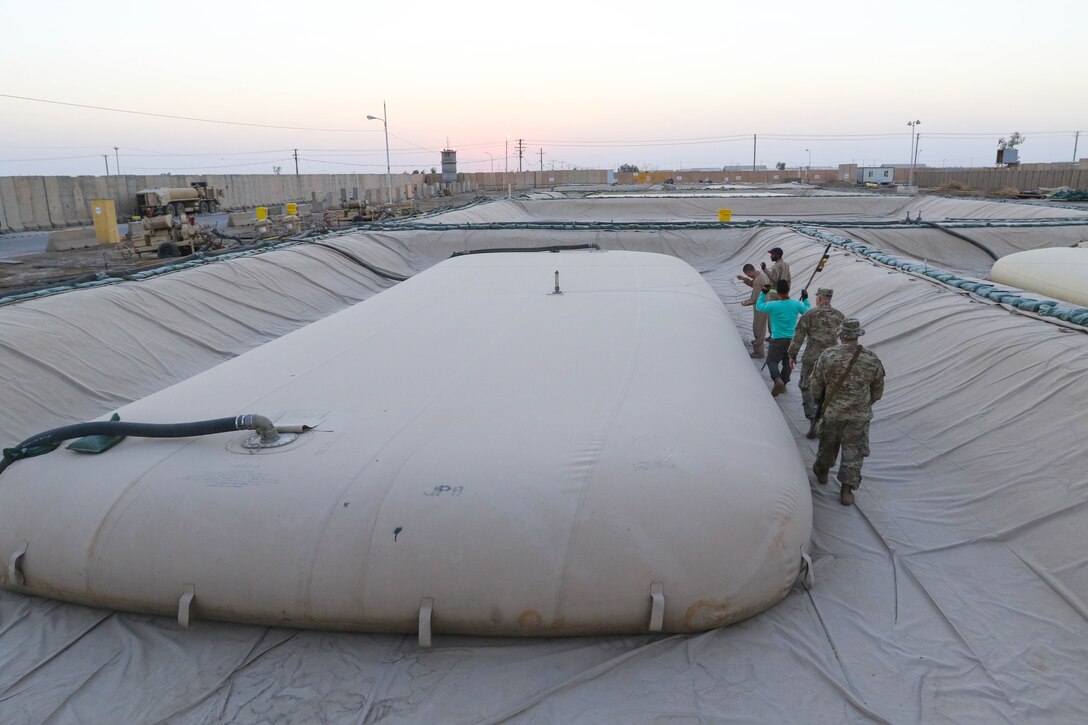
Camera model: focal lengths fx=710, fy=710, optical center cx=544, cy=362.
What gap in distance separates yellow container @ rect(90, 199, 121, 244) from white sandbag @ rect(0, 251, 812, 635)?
24372mm

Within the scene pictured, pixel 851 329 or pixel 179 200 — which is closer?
pixel 851 329

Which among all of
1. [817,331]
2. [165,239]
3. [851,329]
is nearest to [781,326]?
[817,331]

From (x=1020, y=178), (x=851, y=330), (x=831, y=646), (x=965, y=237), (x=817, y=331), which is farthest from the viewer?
(x=1020, y=178)

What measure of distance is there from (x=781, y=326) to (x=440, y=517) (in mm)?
5137

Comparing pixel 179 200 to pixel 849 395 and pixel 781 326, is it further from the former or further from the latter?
pixel 849 395

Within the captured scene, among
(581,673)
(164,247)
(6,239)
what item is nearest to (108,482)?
(581,673)

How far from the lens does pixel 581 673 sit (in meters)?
3.77

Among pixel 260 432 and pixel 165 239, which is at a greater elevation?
pixel 165 239

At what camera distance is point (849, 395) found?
535 centimetres

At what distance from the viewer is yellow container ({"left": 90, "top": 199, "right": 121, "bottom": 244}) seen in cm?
2525

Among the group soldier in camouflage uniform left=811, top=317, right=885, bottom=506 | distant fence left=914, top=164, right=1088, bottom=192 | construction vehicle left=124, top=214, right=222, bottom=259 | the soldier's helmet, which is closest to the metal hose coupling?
soldier in camouflage uniform left=811, top=317, right=885, bottom=506

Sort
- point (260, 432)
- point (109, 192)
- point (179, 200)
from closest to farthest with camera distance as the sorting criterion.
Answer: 1. point (260, 432)
2. point (109, 192)
3. point (179, 200)

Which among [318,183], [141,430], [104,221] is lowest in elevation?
[141,430]

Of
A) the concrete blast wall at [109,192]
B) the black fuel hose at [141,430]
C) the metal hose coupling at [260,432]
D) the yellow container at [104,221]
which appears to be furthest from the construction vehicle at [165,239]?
the metal hose coupling at [260,432]
